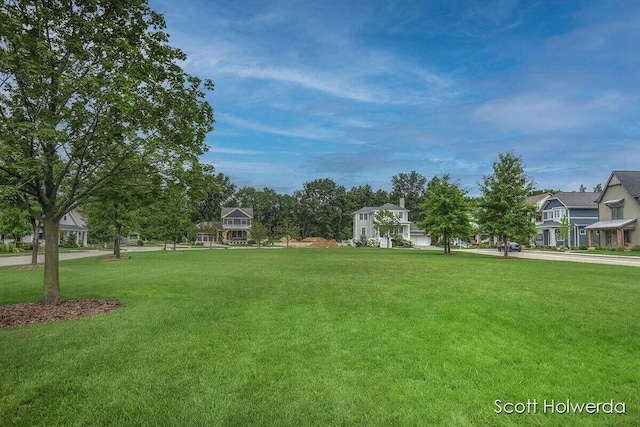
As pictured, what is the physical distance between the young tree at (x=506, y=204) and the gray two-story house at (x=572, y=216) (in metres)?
20.4

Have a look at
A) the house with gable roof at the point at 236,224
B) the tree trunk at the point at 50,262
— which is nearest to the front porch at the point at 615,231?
the tree trunk at the point at 50,262

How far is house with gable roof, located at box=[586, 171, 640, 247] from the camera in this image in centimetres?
3953

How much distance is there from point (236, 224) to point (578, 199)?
5224 centimetres

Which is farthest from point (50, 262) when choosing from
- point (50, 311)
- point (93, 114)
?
point (93, 114)

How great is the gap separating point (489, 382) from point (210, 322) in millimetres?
4714

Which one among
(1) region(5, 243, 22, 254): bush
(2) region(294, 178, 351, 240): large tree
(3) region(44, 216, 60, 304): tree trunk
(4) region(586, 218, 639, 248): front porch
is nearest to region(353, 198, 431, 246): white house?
(2) region(294, 178, 351, 240): large tree

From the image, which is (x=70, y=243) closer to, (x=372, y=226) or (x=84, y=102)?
(x=372, y=226)

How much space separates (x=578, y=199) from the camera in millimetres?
50500

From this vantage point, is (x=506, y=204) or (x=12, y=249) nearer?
(x=506, y=204)

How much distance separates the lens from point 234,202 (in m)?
91.1

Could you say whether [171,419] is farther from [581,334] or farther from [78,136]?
[78,136]

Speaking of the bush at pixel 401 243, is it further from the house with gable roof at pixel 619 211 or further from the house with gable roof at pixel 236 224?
the house with gable roof at pixel 236 224

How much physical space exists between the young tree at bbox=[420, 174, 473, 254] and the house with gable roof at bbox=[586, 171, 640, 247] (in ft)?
59.0

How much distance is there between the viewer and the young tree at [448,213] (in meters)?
33.2
